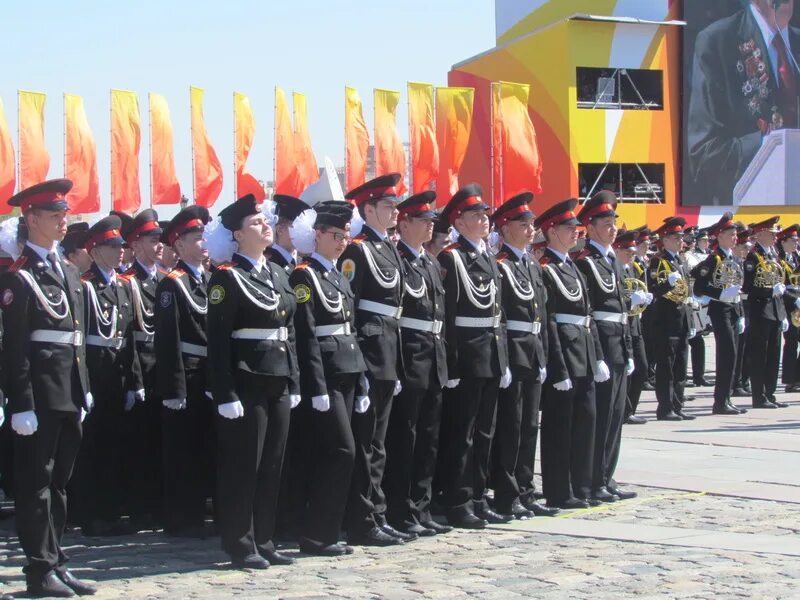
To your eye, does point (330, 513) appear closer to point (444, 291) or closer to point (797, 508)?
point (444, 291)

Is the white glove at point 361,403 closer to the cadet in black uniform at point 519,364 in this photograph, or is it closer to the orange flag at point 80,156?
the cadet in black uniform at point 519,364

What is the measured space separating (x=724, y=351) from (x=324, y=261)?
8791 millimetres

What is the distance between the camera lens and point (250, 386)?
7.62 metres

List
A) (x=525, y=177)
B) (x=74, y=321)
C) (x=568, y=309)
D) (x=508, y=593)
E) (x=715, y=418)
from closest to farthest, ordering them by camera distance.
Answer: (x=508, y=593) → (x=74, y=321) → (x=568, y=309) → (x=715, y=418) → (x=525, y=177)

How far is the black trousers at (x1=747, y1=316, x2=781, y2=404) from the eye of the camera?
1658cm

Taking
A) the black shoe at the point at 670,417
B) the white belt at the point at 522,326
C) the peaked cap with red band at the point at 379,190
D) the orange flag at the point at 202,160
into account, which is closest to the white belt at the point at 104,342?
the peaked cap with red band at the point at 379,190

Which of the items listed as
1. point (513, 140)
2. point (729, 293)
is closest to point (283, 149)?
point (513, 140)

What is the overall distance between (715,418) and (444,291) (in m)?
7.25

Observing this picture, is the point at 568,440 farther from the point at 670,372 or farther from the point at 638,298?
the point at 670,372

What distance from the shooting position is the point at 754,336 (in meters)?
16.8

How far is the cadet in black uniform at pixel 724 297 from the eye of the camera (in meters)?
15.8

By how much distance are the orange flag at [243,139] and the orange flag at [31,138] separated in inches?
190

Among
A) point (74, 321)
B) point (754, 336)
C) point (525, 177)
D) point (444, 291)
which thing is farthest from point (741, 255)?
point (525, 177)

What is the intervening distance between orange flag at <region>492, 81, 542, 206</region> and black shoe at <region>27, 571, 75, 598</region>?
3069 cm
